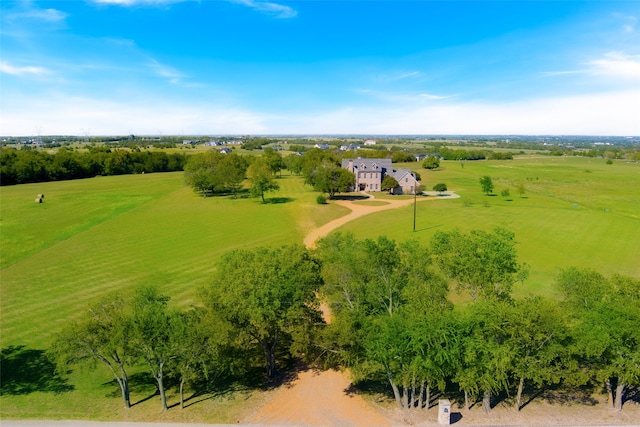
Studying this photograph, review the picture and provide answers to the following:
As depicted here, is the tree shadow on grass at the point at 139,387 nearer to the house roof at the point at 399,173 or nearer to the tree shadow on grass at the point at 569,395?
the tree shadow on grass at the point at 569,395

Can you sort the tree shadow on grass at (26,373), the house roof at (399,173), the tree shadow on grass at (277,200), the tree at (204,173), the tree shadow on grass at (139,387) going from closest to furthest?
the tree shadow on grass at (139,387) < the tree shadow on grass at (26,373) < the tree shadow on grass at (277,200) < the tree at (204,173) < the house roof at (399,173)

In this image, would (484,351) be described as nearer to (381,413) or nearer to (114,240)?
(381,413)

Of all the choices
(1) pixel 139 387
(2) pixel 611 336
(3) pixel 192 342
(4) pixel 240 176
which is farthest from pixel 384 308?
(4) pixel 240 176

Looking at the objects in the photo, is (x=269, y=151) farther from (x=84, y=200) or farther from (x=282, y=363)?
(x=282, y=363)

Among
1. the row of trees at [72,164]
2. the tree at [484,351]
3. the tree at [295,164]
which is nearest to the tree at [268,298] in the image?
the tree at [484,351]

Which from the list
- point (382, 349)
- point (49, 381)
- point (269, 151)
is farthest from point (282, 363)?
point (269, 151)
